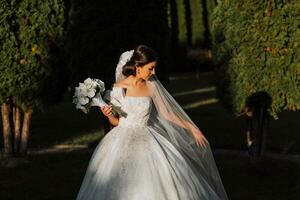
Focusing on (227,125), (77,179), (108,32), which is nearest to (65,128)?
(227,125)

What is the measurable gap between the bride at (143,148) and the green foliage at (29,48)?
5.02 m

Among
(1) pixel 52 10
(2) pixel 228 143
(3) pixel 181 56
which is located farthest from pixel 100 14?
(3) pixel 181 56

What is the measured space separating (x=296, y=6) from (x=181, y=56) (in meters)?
30.8

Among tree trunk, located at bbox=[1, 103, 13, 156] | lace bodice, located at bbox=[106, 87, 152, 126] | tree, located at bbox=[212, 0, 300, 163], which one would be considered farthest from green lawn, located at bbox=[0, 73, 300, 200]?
lace bodice, located at bbox=[106, 87, 152, 126]

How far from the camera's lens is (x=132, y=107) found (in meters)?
6.74

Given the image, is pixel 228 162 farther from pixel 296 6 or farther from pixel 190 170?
pixel 190 170

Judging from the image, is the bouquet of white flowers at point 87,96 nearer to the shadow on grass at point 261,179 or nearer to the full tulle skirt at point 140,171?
the full tulle skirt at point 140,171

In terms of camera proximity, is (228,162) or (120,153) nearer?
(120,153)

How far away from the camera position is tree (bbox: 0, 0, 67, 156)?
11.6 meters

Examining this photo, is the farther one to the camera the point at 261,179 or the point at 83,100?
the point at 261,179

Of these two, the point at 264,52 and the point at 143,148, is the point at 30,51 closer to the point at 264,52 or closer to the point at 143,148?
the point at 264,52

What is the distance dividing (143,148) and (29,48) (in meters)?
5.82

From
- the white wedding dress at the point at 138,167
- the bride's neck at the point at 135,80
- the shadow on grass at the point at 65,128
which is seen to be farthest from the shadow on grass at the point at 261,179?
the shadow on grass at the point at 65,128

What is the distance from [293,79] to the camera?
10.8 meters
